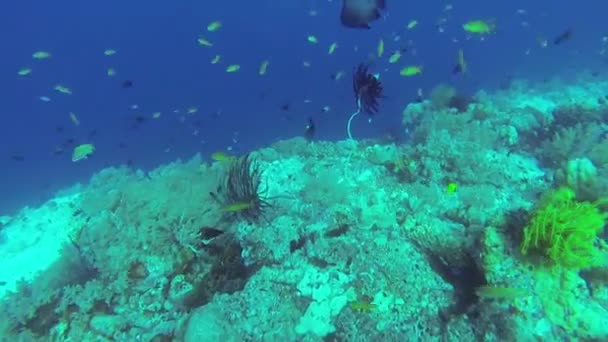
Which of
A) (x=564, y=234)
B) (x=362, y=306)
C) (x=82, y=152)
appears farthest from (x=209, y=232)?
(x=82, y=152)

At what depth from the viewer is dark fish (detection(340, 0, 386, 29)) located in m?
8.38

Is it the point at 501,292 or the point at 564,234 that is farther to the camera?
the point at 564,234

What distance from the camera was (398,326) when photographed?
4.61 m

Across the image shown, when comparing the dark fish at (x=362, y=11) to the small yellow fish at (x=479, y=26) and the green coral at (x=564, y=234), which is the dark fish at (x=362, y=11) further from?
the green coral at (x=564, y=234)

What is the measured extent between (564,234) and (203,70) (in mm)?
74464

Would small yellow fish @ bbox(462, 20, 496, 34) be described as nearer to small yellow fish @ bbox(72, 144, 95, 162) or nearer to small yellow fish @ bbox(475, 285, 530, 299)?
small yellow fish @ bbox(475, 285, 530, 299)

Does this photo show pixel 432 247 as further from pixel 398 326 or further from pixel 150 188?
pixel 150 188

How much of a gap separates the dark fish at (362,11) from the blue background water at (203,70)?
23.6 feet

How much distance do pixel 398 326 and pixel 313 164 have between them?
4.04 metres

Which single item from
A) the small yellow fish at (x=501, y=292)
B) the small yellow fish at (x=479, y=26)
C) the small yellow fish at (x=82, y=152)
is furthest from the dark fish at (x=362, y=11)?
the small yellow fish at (x=82, y=152)

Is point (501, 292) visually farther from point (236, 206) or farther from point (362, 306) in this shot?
point (236, 206)

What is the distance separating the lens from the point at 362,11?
8.43 m

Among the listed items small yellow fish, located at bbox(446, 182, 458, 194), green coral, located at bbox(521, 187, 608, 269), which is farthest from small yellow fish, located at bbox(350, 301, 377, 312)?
small yellow fish, located at bbox(446, 182, 458, 194)

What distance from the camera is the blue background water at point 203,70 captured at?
34.5 metres
